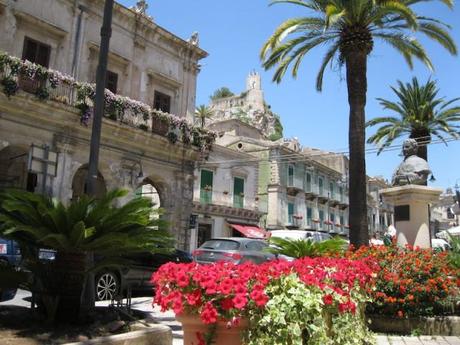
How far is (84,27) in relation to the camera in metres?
19.3

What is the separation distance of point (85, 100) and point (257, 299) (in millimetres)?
15595

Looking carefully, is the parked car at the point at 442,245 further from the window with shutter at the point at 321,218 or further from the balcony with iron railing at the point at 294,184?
the window with shutter at the point at 321,218

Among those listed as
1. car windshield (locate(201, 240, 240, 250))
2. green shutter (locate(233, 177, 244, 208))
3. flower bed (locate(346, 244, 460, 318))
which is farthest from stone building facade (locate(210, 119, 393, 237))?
flower bed (locate(346, 244, 460, 318))

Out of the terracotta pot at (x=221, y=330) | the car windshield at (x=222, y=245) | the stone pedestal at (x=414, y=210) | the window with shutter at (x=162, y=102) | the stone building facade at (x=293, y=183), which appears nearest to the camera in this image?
the terracotta pot at (x=221, y=330)

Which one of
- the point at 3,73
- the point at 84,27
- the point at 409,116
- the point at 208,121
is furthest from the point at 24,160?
the point at 208,121

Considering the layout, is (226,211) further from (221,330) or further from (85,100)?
(221,330)

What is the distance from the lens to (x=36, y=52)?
1777cm

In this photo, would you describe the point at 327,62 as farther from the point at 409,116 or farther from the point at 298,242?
the point at 409,116

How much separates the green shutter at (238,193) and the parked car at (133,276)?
24175mm

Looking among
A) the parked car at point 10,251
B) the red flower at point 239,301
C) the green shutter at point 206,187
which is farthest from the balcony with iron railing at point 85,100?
the red flower at point 239,301

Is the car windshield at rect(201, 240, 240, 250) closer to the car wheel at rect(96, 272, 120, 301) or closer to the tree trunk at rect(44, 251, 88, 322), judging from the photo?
the car wheel at rect(96, 272, 120, 301)

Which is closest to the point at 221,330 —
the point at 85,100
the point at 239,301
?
the point at 239,301

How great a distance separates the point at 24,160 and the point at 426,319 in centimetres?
1598

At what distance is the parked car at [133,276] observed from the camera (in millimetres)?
11055
